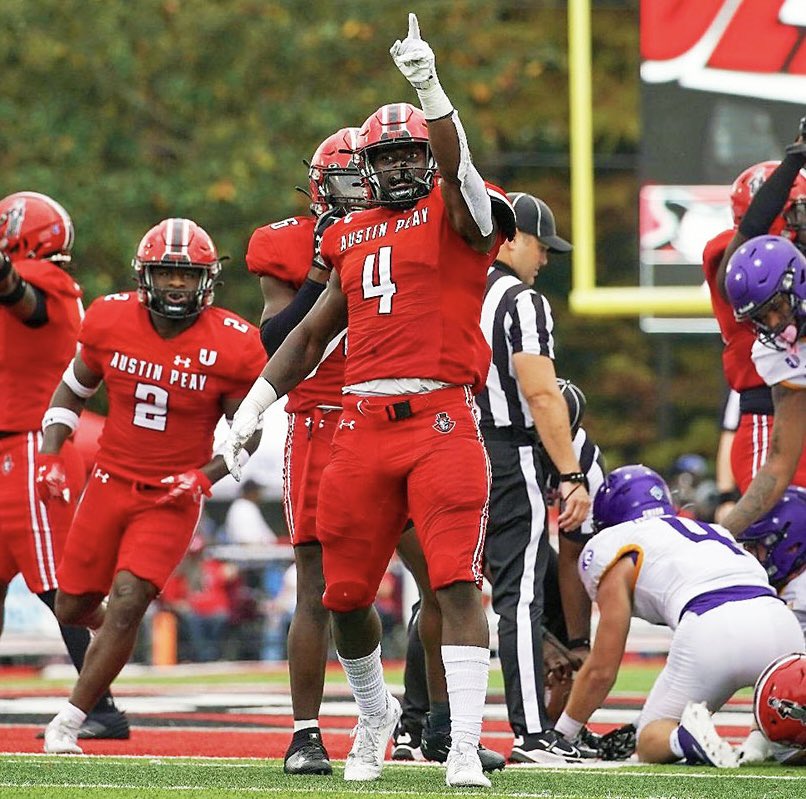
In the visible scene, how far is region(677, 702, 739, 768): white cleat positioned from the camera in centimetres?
662

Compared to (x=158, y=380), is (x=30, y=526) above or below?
below

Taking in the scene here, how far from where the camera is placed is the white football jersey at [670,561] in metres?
6.88

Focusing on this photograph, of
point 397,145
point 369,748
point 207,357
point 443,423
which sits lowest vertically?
point 369,748

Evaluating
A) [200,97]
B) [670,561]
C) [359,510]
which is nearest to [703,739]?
[670,561]

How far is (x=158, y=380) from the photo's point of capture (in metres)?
7.57

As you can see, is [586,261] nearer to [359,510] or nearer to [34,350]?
[34,350]

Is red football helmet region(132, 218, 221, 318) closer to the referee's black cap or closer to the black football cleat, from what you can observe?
the referee's black cap

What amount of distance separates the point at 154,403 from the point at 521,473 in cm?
147

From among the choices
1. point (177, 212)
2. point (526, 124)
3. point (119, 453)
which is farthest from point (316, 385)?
point (526, 124)

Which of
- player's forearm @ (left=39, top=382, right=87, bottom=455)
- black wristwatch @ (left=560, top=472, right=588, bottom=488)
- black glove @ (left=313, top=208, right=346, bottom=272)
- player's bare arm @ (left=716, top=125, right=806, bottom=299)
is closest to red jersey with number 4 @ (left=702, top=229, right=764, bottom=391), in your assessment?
player's bare arm @ (left=716, top=125, right=806, bottom=299)

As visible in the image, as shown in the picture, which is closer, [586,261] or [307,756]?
[307,756]

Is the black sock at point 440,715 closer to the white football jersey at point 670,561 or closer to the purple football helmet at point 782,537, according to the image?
the white football jersey at point 670,561

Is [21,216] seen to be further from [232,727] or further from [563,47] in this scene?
[563,47]

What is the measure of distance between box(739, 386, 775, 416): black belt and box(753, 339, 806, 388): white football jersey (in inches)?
18.8
